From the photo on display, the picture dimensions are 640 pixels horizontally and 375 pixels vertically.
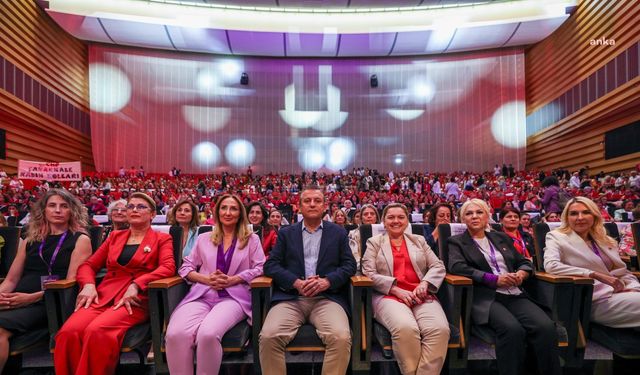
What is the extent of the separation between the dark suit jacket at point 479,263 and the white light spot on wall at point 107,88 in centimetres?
1774

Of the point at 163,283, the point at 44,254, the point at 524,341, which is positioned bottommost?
the point at 524,341

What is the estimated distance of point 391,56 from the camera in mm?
18969

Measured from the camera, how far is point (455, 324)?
2223mm

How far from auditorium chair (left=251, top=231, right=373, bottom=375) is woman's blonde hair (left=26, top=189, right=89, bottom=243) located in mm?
1250

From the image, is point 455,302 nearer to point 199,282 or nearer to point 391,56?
point 199,282

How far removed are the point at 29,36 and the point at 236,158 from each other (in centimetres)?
876

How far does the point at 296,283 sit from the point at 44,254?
151 centimetres

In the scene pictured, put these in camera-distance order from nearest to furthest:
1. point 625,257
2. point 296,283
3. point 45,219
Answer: point 296,283
point 45,219
point 625,257

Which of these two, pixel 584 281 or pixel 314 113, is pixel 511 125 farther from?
pixel 584 281

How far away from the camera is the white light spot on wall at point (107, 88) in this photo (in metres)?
16.8

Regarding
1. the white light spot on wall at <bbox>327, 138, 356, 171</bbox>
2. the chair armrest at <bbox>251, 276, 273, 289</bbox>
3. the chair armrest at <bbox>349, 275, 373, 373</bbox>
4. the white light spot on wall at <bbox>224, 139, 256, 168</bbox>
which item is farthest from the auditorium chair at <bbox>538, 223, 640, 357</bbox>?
the white light spot on wall at <bbox>224, 139, 256, 168</bbox>

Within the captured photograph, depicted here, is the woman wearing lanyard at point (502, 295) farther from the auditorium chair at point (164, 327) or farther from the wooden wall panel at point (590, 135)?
the wooden wall panel at point (590, 135)

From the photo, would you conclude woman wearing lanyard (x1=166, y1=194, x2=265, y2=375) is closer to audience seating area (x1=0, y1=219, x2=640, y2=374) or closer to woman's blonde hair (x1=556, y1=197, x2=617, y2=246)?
audience seating area (x1=0, y1=219, x2=640, y2=374)

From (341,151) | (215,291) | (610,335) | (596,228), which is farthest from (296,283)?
(341,151)
